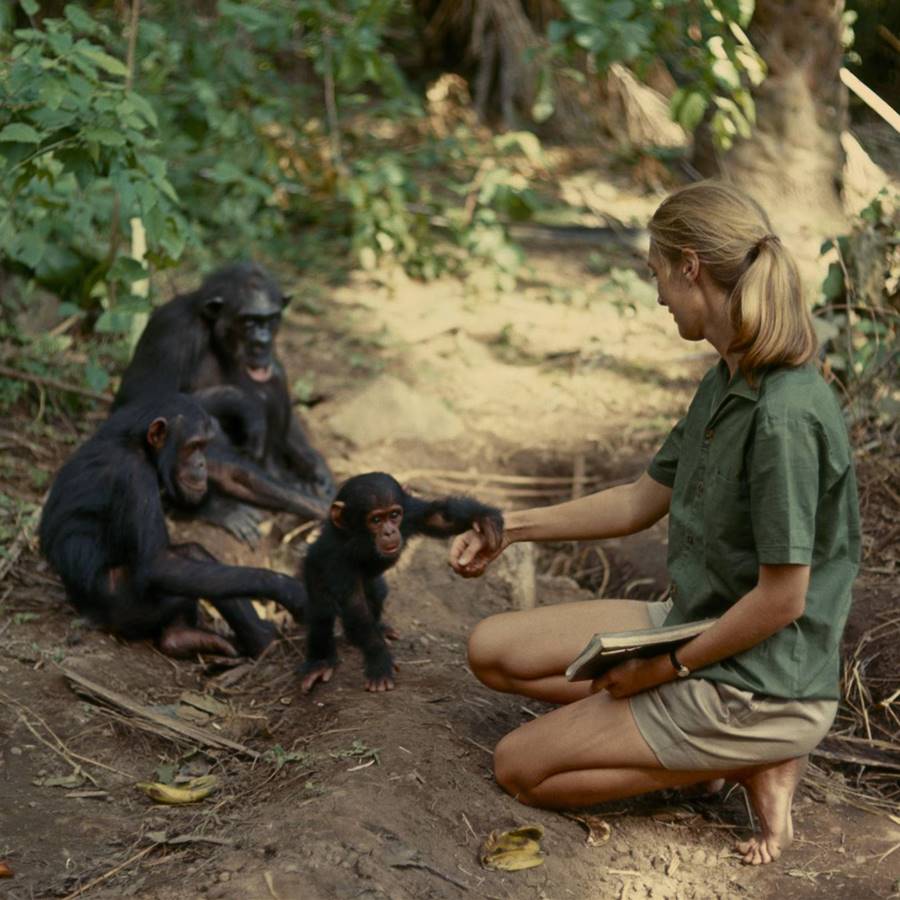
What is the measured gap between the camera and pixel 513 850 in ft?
12.2

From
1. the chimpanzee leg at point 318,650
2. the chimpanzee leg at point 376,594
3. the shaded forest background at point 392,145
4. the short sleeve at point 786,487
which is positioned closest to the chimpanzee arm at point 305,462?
the shaded forest background at point 392,145

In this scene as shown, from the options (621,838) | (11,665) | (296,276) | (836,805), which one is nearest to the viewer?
(621,838)

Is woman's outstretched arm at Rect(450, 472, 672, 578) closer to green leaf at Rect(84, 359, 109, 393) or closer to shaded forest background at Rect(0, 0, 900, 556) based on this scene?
shaded forest background at Rect(0, 0, 900, 556)

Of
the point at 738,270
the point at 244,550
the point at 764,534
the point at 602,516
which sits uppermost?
the point at 738,270

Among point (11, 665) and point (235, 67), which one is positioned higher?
point (235, 67)

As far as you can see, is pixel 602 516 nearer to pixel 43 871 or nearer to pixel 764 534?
pixel 764 534

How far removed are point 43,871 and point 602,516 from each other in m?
Answer: 2.14

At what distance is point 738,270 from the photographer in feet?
11.5

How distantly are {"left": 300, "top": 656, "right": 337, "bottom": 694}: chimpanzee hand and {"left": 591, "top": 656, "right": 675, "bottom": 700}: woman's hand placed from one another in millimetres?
1394

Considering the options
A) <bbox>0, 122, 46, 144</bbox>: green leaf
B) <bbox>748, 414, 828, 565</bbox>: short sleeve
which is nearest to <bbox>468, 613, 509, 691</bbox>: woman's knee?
<bbox>748, 414, 828, 565</bbox>: short sleeve

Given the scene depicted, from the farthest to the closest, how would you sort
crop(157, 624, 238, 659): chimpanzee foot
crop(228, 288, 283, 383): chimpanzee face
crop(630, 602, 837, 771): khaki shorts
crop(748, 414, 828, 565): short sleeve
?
crop(228, 288, 283, 383): chimpanzee face
crop(157, 624, 238, 659): chimpanzee foot
crop(630, 602, 837, 771): khaki shorts
crop(748, 414, 828, 565): short sleeve

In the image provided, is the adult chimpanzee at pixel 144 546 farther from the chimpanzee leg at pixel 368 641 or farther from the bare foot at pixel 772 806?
the bare foot at pixel 772 806

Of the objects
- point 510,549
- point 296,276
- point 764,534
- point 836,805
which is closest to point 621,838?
point 836,805

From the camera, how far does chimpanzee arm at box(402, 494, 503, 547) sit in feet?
14.9
